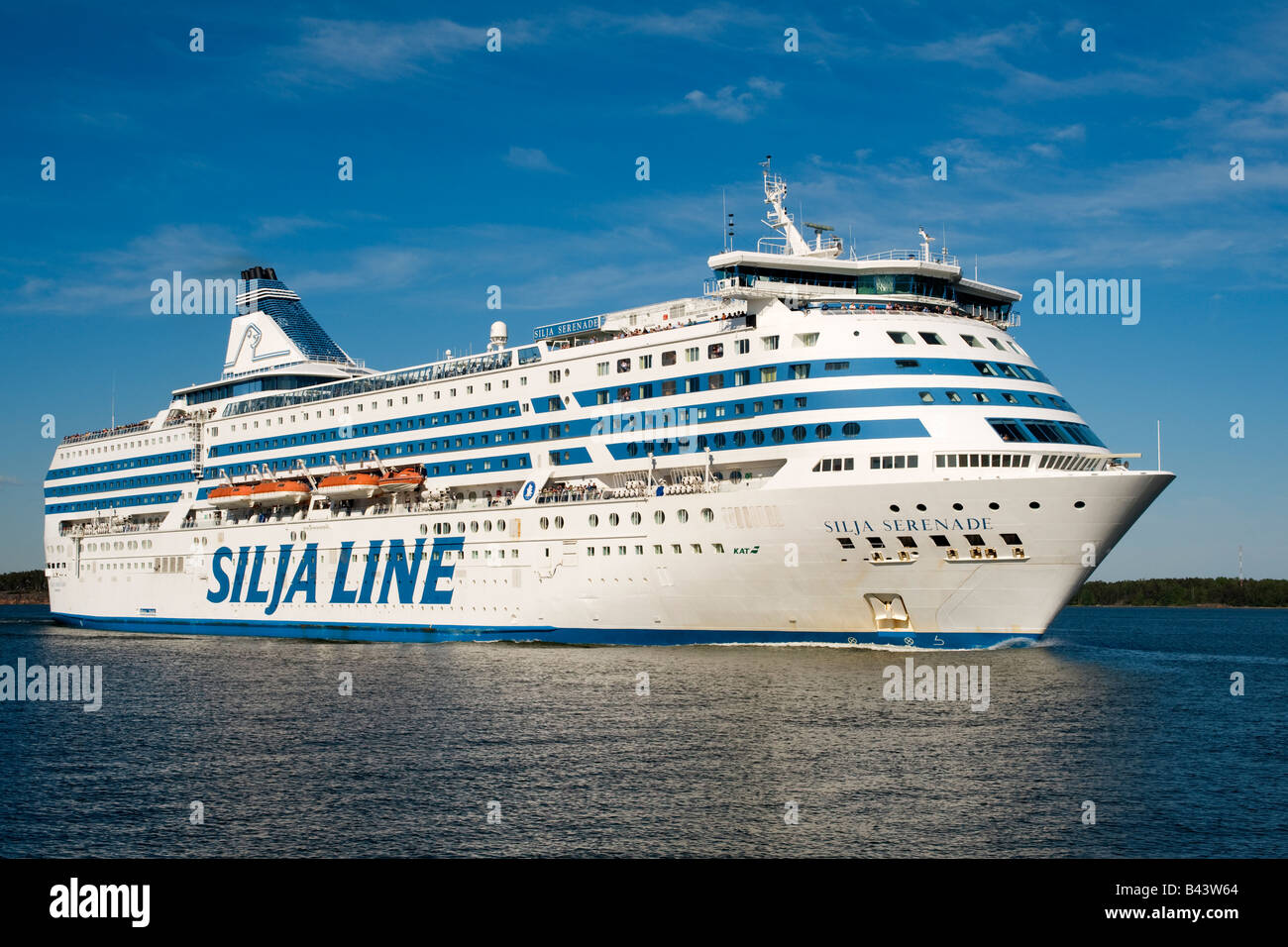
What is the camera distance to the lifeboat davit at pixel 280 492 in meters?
54.3

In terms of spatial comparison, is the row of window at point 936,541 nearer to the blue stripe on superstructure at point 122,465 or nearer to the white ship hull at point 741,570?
the white ship hull at point 741,570

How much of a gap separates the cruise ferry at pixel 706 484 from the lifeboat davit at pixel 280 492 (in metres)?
0.19

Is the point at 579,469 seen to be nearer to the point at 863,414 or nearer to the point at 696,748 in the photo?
the point at 863,414

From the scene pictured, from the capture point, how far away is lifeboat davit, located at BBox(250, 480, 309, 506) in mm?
54281

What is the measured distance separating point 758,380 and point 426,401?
19389mm

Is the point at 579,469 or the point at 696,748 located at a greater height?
the point at 579,469

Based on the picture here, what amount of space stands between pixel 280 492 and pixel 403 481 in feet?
28.4

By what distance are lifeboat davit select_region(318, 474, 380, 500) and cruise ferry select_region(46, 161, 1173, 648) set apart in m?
0.11

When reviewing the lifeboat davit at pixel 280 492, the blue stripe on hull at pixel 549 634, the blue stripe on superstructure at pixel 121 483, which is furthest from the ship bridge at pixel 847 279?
the blue stripe on superstructure at pixel 121 483

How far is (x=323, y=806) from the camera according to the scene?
19016 millimetres

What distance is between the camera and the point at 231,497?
57.5 meters

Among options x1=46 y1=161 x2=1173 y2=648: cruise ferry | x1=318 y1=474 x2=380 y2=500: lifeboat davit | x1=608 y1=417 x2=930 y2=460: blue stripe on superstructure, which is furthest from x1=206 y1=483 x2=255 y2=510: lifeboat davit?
x1=608 y1=417 x2=930 y2=460: blue stripe on superstructure

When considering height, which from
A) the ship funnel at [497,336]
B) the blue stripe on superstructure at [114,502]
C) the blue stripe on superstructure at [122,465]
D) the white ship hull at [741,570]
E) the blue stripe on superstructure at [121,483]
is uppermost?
the ship funnel at [497,336]
